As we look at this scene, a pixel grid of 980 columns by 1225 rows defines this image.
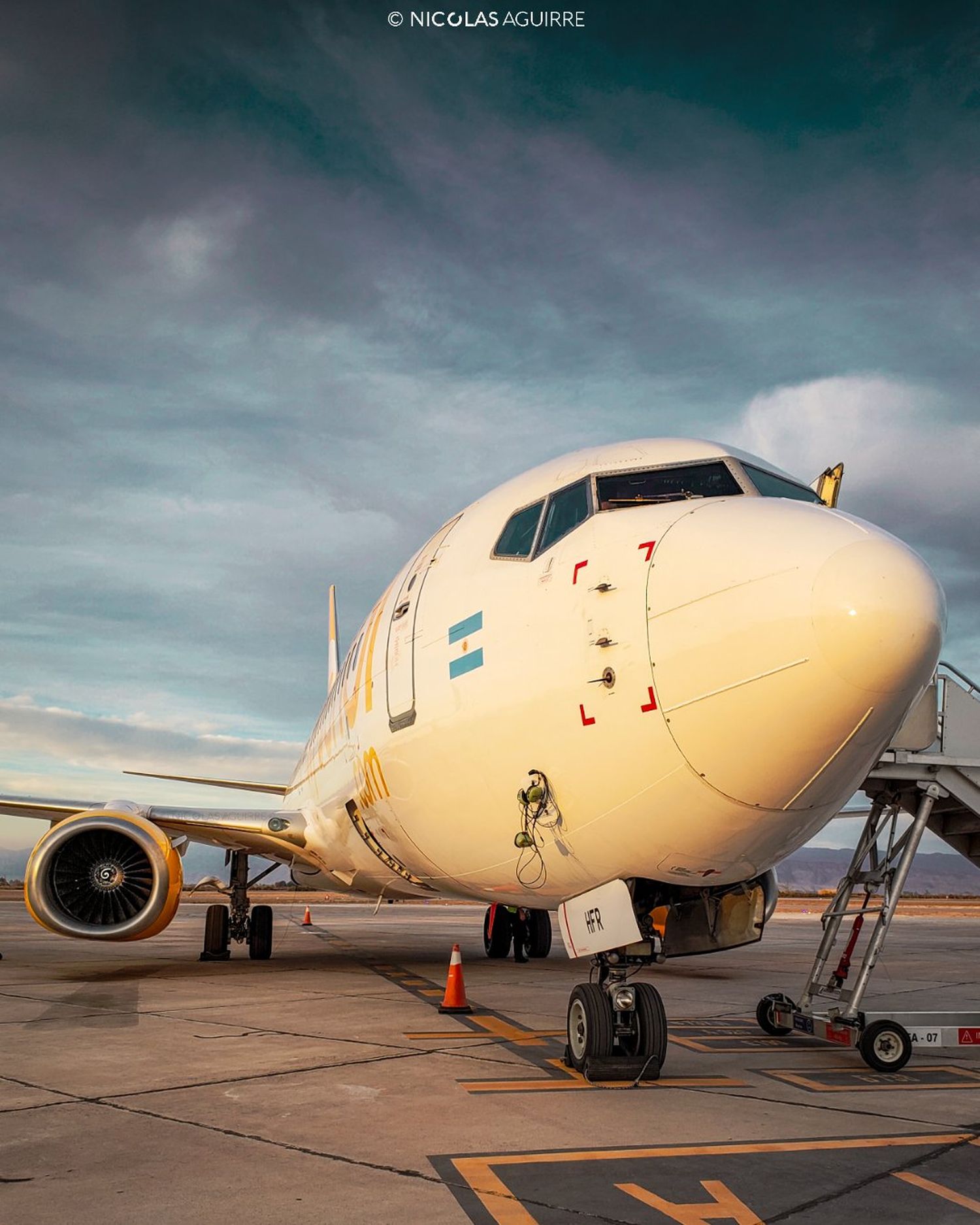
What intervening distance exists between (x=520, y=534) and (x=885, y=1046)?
4.29 m

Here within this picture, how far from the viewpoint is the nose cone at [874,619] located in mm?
4973

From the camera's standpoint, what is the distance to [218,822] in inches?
567

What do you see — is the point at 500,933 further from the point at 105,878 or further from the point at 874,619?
the point at 874,619

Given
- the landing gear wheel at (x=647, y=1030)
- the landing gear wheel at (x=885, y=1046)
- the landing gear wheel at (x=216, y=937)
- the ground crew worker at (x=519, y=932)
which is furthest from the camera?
the ground crew worker at (x=519, y=932)

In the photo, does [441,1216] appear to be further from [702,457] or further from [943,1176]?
[702,457]

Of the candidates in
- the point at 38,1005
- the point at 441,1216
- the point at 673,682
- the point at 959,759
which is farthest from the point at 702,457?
the point at 38,1005

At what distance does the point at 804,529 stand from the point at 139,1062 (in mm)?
5373

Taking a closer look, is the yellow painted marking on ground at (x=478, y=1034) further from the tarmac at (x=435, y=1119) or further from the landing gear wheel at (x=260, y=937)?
the landing gear wheel at (x=260, y=937)

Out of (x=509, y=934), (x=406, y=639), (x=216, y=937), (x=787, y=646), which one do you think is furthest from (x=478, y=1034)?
(x=509, y=934)

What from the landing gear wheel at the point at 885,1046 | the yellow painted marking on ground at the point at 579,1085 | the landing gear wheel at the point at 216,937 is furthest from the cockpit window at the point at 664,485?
the landing gear wheel at the point at 216,937

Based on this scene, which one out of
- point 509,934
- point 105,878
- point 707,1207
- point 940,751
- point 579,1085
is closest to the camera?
point 707,1207

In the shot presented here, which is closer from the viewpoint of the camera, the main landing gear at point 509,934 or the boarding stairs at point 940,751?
the boarding stairs at point 940,751

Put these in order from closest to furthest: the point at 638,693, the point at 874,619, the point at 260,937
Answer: the point at 874,619, the point at 638,693, the point at 260,937

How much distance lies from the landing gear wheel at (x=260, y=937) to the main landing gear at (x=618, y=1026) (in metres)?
10.2
